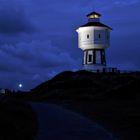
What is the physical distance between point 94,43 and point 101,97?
36920 mm

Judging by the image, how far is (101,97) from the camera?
47.5 m

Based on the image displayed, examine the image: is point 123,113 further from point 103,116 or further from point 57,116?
point 57,116

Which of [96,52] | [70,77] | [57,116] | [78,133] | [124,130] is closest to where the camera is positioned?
[78,133]

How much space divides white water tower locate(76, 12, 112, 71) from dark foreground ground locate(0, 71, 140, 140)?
10.3 metres

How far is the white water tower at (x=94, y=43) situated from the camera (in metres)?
83.6

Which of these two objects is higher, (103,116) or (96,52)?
(96,52)

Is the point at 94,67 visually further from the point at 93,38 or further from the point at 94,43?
the point at 93,38

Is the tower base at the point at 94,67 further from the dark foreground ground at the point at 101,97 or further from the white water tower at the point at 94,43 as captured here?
the dark foreground ground at the point at 101,97

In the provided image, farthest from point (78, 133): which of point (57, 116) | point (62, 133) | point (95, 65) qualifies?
point (95, 65)

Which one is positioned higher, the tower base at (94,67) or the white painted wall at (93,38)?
the white painted wall at (93,38)

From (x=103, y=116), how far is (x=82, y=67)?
56928 mm

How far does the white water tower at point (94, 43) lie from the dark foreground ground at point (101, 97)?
1034cm

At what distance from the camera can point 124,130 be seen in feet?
71.1

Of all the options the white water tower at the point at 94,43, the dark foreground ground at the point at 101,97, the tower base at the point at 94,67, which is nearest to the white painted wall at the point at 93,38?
the white water tower at the point at 94,43
